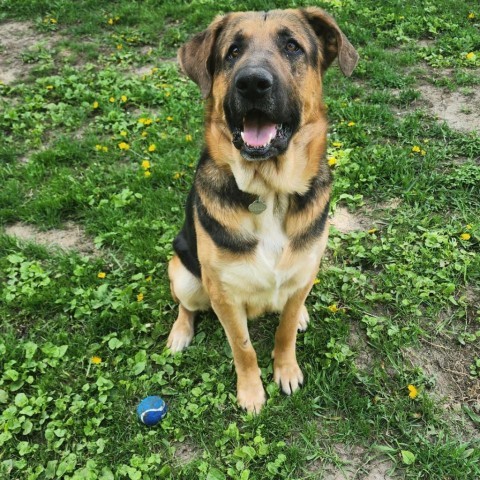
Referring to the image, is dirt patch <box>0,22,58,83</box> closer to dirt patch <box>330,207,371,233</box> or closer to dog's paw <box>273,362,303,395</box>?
dirt patch <box>330,207,371,233</box>

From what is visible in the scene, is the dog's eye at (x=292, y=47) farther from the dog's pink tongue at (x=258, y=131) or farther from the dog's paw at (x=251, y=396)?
the dog's paw at (x=251, y=396)

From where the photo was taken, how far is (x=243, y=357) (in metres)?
3.19

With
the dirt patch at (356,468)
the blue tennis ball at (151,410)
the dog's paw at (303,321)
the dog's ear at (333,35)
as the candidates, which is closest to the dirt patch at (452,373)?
the dirt patch at (356,468)

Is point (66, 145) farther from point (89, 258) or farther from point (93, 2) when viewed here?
point (93, 2)

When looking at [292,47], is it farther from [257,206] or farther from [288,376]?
[288,376]

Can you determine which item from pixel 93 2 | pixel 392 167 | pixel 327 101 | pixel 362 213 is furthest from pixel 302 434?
pixel 93 2

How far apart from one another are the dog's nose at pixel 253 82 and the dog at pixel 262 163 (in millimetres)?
→ 71

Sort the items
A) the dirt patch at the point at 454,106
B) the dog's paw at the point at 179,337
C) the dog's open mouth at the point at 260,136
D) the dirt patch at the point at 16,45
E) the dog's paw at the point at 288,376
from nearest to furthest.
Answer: the dog's open mouth at the point at 260,136 → the dog's paw at the point at 288,376 → the dog's paw at the point at 179,337 → the dirt patch at the point at 454,106 → the dirt patch at the point at 16,45

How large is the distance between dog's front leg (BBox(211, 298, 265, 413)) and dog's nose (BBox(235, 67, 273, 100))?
4.08 ft

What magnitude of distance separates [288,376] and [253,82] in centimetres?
196

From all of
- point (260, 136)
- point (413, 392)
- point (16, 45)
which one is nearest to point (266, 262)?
point (260, 136)

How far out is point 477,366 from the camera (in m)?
3.30

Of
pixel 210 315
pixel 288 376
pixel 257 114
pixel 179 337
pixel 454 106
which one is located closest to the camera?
pixel 257 114

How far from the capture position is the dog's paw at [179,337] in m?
3.60
